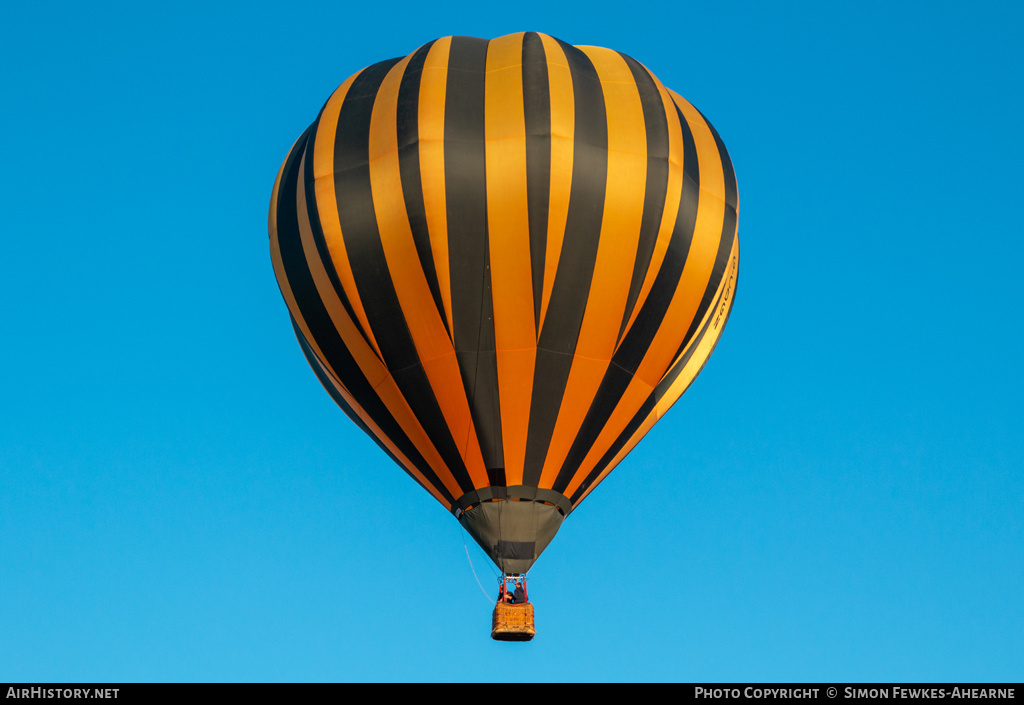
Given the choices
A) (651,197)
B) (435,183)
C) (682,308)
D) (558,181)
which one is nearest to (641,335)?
(682,308)

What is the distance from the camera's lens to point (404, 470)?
20109 mm

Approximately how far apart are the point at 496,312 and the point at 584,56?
11.9ft

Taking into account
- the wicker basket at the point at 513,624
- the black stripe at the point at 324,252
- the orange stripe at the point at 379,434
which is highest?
the black stripe at the point at 324,252

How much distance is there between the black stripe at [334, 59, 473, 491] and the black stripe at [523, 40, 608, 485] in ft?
3.30

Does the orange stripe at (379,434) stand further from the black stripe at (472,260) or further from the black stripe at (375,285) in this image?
the black stripe at (472,260)

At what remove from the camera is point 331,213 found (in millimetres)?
18750

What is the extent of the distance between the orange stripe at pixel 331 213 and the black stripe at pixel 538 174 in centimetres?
211

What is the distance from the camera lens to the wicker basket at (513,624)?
1802 cm

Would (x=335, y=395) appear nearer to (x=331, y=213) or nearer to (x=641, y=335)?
(x=331, y=213)

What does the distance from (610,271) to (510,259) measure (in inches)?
46.4

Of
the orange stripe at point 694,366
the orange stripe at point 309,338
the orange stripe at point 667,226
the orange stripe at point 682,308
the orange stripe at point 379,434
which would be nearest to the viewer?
the orange stripe at point 667,226

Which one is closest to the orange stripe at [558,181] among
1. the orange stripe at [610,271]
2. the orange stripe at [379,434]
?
the orange stripe at [610,271]
